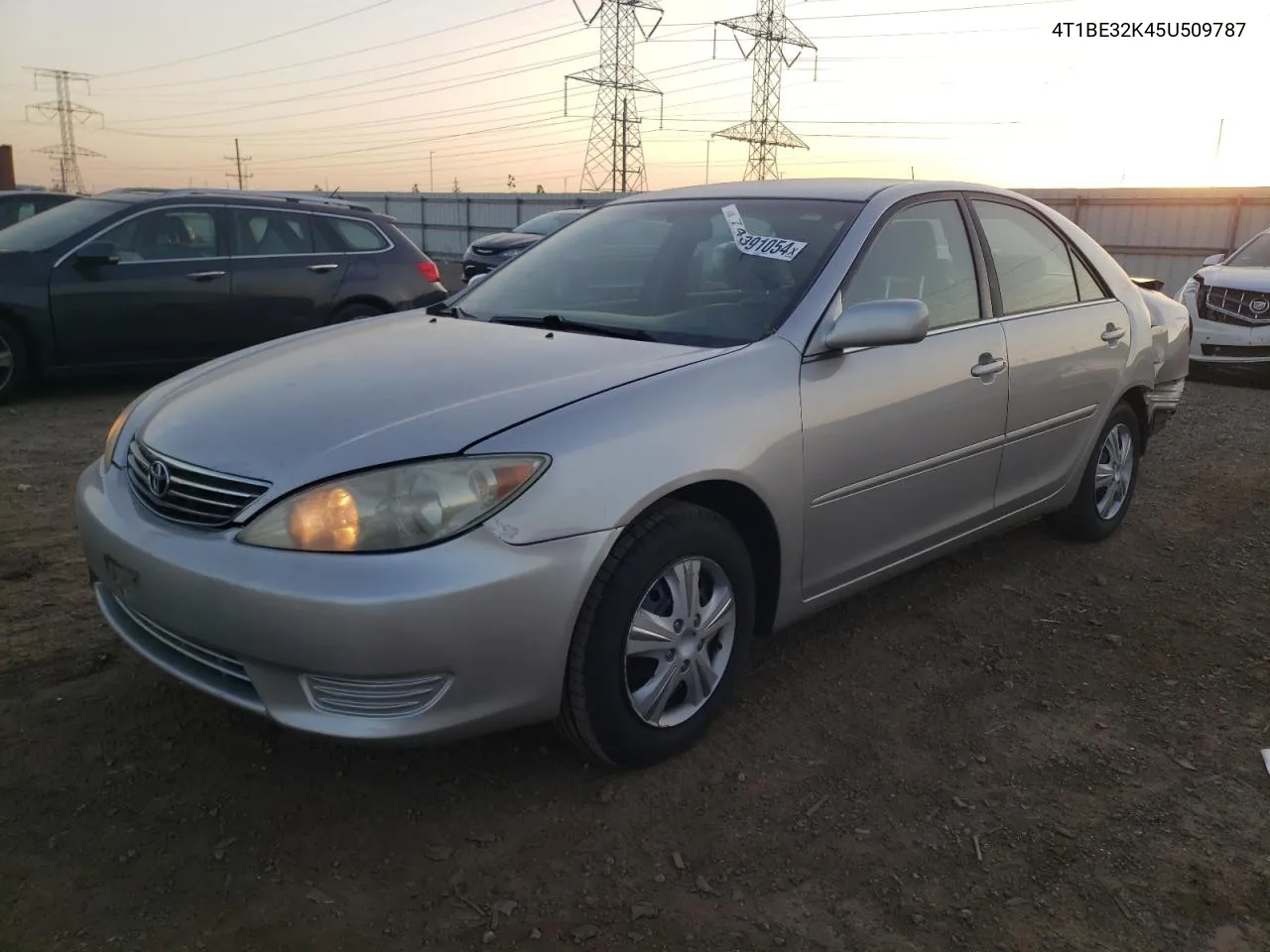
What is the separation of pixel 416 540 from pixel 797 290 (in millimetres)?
1528

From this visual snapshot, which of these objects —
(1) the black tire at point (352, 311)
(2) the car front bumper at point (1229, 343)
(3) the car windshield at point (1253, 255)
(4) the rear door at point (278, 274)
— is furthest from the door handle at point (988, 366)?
(3) the car windshield at point (1253, 255)


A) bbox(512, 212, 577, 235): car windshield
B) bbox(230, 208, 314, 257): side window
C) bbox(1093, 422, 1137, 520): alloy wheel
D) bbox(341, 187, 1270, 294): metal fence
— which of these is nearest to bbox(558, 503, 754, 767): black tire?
bbox(1093, 422, 1137, 520): alloy wheel

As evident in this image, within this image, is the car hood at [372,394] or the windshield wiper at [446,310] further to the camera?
the windshield wiper at [446,310]

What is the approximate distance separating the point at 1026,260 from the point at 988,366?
A: 2.47ft

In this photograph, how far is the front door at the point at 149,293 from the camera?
696cm

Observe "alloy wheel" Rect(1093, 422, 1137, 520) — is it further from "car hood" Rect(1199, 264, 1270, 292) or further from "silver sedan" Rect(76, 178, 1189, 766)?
"car hood" Rect(1199, 264, 1270, 292)

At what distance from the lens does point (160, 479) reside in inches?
99.9

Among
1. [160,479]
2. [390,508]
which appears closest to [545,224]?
[160,479]

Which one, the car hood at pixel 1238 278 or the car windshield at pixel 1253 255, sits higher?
the car windshield at pixel 1253 255

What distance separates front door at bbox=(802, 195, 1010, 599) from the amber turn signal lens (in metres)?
1.33

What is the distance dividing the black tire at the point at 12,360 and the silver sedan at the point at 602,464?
4570mm

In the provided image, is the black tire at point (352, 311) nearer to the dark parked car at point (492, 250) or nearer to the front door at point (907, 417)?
the dark parked car at point (492, 250)

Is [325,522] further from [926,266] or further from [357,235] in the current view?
[357,235]

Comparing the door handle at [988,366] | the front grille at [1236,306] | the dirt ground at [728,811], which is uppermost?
the door handle at [988,366]
